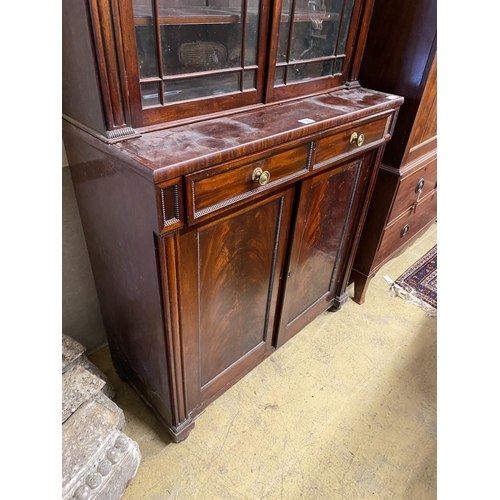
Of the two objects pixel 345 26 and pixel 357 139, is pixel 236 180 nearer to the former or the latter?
pixel 357 139

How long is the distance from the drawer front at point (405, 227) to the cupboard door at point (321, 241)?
240mm

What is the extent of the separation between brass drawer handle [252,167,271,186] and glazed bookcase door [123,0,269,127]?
0.19 meters

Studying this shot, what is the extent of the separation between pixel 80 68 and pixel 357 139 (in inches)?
29.2

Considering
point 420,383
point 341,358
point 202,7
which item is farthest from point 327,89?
point 420,383

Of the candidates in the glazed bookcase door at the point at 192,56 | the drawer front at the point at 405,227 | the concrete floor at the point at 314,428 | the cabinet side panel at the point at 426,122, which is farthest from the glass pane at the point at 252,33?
the concrete floor at the point at 314,428

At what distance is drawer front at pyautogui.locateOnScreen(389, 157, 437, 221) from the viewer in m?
1.52

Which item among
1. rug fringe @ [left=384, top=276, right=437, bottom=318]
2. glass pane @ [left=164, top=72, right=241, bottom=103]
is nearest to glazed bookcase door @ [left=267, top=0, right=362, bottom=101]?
glass pane @ [left=164, top=72, right=241, bottom=103]

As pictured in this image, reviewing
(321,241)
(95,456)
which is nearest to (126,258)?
(95,456)

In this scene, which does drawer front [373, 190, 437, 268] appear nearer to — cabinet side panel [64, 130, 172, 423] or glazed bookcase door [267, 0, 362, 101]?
glazed bookcase door [267, 0, 362, 101]

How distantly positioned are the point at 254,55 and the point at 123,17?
1.13 ft

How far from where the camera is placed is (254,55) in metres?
0.92

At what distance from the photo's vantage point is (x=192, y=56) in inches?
32.8

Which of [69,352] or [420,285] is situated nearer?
[69,352]

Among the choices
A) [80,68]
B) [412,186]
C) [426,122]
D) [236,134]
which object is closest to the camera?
[80,68]
